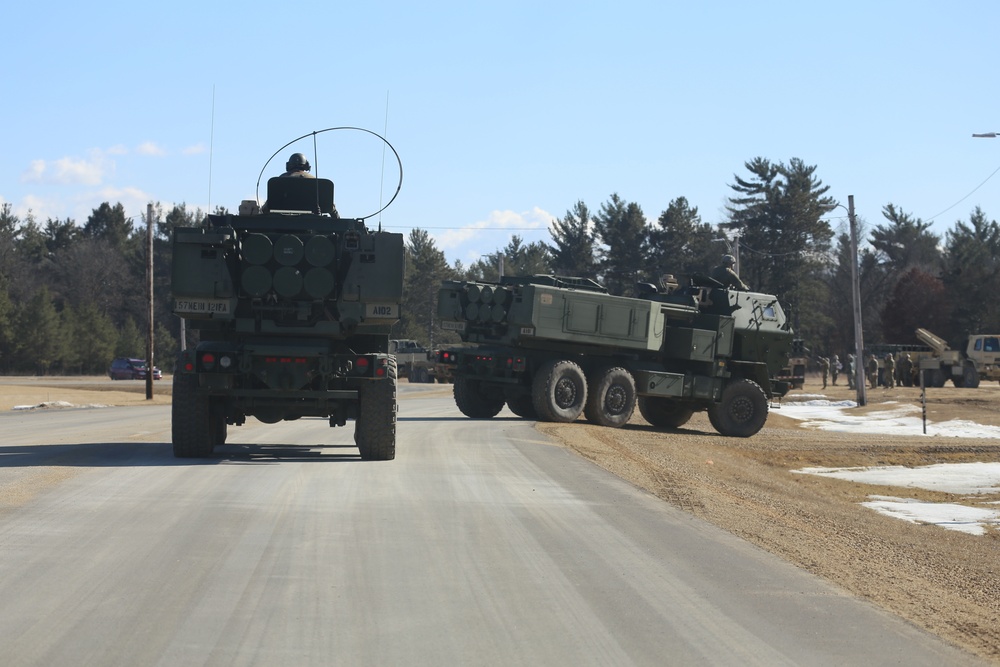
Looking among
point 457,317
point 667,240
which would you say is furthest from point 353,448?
point 667,240

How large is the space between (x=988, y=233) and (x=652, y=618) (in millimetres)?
109172

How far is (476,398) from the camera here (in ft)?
84.9

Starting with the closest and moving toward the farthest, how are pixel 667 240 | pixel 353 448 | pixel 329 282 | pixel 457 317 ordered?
pixel 329 282 < pixel 353 448 < pixel 457 317 < pixel 667 240

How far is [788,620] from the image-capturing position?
7.04m

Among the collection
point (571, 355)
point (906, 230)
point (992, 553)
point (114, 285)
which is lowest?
point (992, 553)

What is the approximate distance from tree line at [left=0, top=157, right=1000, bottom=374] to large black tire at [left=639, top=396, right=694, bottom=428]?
50.5 meters

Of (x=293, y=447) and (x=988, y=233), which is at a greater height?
(x=988, y=233)

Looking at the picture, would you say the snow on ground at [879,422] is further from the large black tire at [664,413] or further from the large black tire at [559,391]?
the large black tire at [559,391]

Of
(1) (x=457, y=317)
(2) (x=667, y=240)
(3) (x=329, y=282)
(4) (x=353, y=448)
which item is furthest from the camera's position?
(2) (x=667, y=240)

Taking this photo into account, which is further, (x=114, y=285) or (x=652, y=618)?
(x=114, y=285)

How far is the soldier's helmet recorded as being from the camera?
16.8m

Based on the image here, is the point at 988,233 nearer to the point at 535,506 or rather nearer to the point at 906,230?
the point at 906,230

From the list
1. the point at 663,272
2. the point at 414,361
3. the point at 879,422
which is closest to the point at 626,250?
the point at 663,272

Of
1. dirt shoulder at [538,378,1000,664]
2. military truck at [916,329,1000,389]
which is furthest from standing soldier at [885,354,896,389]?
dirt shoulder at [538,378,1000,664]
